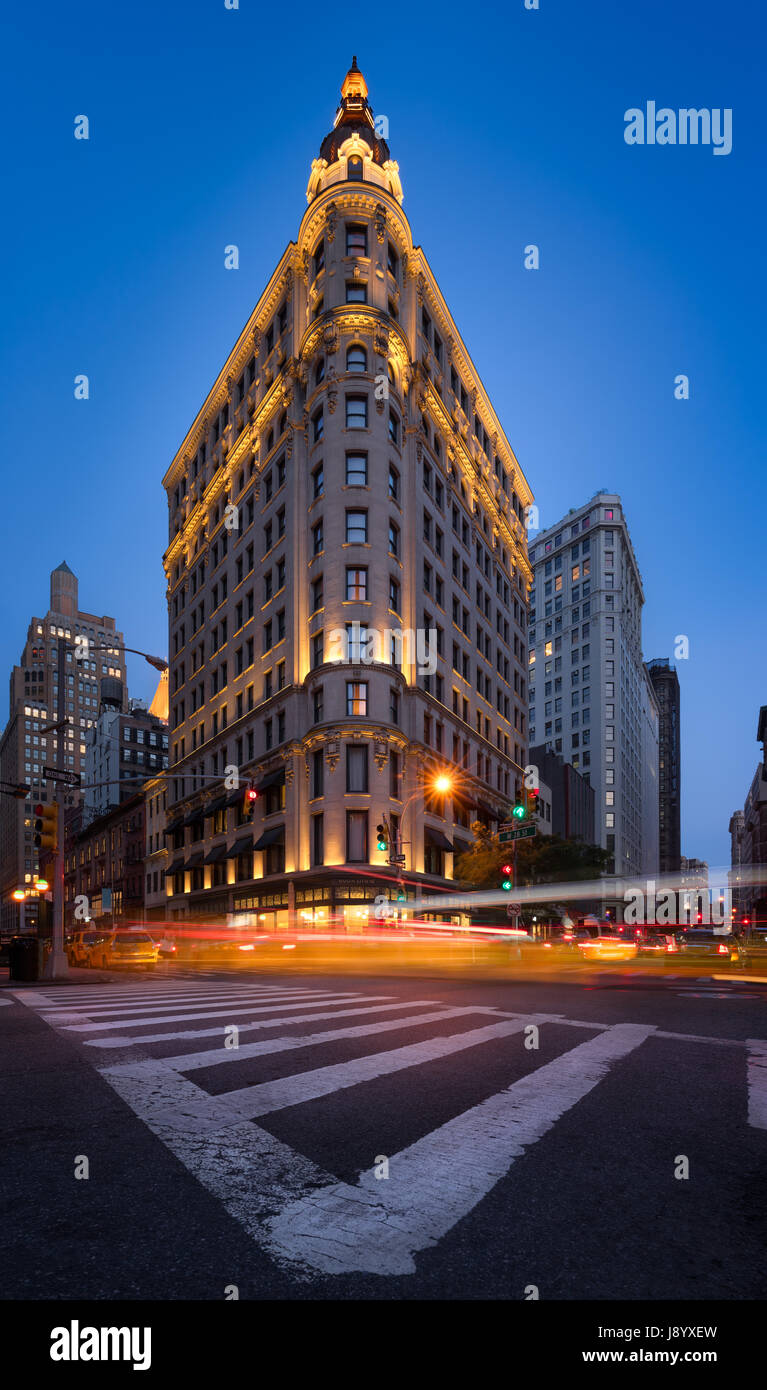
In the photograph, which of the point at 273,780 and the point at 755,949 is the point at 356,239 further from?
the point at 755,949

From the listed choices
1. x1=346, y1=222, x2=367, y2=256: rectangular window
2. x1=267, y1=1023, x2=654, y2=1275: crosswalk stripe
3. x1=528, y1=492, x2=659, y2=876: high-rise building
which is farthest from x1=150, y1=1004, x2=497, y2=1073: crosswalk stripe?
x1=528, y1=492, x2=659, y2=876: high-rise building

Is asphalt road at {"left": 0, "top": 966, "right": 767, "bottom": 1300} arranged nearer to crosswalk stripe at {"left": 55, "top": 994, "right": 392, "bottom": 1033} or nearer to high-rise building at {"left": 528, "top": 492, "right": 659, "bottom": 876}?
crosswalk stripe at {"left": 55, "top": 994, "right": 392, "bottom": 1033}

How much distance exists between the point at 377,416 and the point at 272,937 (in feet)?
92.6

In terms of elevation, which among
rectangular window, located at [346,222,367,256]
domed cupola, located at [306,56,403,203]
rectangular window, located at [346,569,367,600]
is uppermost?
domed cupola, located at [306,56,403,203]

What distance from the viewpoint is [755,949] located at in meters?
28.8

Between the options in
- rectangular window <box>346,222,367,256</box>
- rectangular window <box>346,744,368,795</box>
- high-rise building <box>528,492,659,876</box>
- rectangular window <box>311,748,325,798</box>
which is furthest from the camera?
high-rise building <box>528,492,659,876</box>

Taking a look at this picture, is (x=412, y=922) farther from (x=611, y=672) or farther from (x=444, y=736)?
(x=611, y=672)

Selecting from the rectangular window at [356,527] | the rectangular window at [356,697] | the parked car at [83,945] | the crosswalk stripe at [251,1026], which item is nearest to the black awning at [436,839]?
the rectangular window at [356,697]

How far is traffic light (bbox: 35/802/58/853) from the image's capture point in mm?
21298

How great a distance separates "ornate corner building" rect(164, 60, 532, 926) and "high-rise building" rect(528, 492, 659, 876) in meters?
48.9

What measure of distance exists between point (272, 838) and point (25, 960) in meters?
23.0

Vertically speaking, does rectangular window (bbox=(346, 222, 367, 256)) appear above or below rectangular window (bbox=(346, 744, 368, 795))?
above

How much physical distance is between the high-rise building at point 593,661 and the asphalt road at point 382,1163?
344 ft
